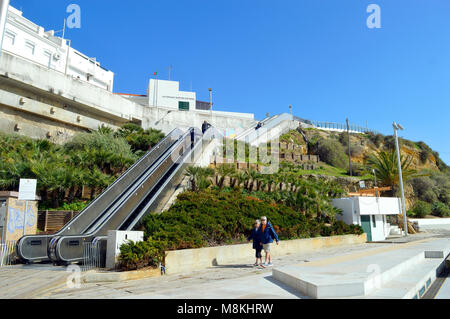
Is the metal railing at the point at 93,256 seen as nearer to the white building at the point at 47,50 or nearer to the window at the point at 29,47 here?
the white building at the point at 47,50

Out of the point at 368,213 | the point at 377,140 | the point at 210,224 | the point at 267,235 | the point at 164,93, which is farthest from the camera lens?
the point at 377,140

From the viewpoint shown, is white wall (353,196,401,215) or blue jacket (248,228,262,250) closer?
blue jacket (248,228,262,250)

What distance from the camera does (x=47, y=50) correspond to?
126 feet

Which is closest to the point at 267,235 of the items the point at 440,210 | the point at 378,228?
the point at 378,228

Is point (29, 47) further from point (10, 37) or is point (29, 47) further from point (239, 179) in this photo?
point (239, 179)

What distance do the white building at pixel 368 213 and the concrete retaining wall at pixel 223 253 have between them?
4869mm

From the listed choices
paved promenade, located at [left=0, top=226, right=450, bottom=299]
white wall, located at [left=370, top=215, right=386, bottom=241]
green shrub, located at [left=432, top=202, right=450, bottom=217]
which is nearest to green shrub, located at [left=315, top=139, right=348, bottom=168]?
green shrub, located at [left=432, top=202, right=450, bottom=217]

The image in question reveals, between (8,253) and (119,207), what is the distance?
11.8 ft

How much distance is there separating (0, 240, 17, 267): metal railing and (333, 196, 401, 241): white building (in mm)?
17898

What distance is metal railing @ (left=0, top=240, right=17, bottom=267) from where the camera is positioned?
932 cm

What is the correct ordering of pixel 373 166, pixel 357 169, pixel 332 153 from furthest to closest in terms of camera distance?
pixel 332 153
pixel 357 169
pixel 373 166

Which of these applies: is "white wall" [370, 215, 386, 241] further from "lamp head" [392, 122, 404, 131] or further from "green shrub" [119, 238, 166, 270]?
"green shrub" [119, 238, 166, 270]
